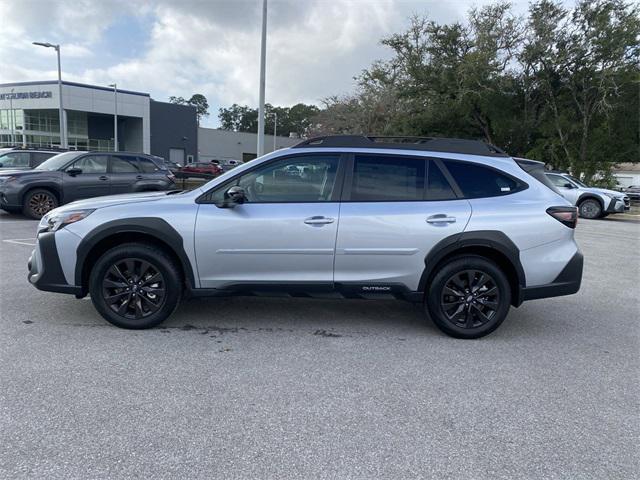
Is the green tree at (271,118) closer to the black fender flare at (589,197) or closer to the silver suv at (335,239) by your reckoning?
the black fender flare at (589,197)

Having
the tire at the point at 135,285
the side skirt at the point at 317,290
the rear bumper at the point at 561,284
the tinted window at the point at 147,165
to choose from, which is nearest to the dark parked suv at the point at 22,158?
the tinted window at the point at 147,165

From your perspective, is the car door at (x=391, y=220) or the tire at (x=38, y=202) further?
the tire at (x=38, y=202)

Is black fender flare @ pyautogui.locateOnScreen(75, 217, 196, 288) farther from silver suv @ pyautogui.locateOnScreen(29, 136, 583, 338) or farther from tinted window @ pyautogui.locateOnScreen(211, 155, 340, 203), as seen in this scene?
tinted window @ pyautogui.locateOnScreen(211, 155, 340, 203)

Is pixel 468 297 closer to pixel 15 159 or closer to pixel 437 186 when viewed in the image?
pixel 437 186

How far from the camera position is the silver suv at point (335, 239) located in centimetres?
426

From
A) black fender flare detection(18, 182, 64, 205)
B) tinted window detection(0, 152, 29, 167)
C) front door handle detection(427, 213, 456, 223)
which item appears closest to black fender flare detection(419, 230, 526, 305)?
front door handle detection(427, 213, 456, 223)

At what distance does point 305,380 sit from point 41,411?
1742mm

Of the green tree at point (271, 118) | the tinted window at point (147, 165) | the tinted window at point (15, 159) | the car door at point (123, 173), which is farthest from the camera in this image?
the green tree at point (271, 118)

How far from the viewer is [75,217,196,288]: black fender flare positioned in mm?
4250

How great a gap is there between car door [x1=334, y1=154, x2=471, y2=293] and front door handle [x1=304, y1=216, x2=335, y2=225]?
119 mm

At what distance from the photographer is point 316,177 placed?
4.46 meters

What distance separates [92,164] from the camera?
37.1 feet

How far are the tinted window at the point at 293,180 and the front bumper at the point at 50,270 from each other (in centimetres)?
168

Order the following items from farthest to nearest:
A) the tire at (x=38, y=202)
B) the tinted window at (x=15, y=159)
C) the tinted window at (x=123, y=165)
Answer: the tinted window at (x=15, y=159) → the tinted window at (x=123, y=165) → the tire at (x=38, y=202)
